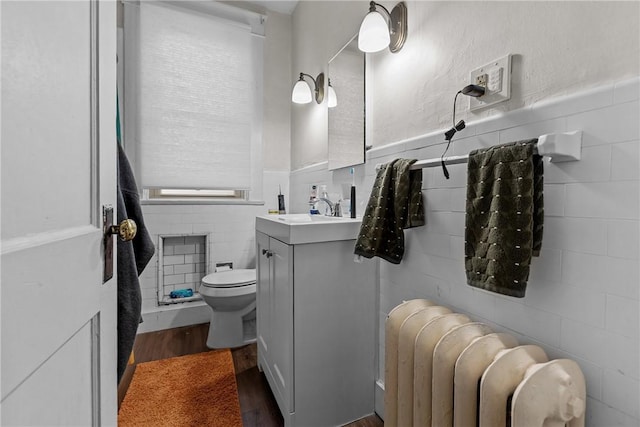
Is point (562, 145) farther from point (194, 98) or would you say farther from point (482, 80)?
point (194, 98)

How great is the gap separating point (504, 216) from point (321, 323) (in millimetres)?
861

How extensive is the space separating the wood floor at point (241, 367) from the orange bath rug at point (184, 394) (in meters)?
0.04

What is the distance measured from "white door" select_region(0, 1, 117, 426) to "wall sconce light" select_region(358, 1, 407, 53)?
102 centimetres

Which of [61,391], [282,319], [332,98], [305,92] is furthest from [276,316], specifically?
[305,92]

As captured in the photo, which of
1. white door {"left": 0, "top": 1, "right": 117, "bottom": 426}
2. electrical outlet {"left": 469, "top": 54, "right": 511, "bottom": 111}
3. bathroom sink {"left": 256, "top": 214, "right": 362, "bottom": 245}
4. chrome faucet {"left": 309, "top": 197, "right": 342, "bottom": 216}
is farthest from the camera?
chrome faucet {"left": 309, "top": 197, "right": 342, "bottom": 216}

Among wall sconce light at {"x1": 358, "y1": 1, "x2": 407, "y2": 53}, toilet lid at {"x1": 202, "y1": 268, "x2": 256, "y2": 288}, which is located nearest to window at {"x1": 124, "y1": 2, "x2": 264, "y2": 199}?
toilet lid at {"x1": 202, "y1": 268, "x2": 256, "y2": 288}

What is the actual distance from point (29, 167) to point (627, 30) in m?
1.16

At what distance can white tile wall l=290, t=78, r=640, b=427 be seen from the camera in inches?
27.3

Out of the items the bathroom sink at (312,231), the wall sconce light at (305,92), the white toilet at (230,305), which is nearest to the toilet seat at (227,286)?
the white toilet at (230,305)

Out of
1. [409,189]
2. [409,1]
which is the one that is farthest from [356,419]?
[409,1]

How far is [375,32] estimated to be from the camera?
1.34 m

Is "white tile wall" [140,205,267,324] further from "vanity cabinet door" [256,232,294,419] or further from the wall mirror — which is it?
the wall mirror

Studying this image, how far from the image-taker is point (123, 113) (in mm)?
2295

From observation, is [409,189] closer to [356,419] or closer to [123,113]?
[356,419]
